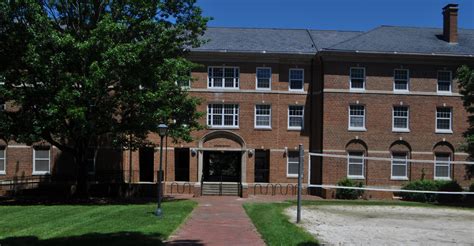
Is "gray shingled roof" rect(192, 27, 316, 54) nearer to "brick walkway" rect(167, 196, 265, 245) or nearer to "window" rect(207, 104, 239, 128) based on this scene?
"window" rect(207, 104, 239, 128)

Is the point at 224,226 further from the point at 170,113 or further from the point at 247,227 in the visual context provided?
the point at 170,113

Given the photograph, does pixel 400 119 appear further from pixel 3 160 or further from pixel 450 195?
pixel 3 160

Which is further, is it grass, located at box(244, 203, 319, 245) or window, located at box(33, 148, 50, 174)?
window, located at box(33, 148, 50, 174)

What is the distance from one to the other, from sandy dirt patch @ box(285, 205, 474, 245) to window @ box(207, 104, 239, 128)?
16352 millimetres

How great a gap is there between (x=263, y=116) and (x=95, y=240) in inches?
1032

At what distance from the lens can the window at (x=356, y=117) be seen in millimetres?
37188

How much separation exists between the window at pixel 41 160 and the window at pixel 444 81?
2811 centimetres

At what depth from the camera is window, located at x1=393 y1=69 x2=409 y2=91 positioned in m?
37.3

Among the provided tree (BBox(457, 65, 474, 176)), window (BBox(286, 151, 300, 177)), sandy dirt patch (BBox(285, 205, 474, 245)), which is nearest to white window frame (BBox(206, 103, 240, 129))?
window (BBox(286, 151, 300, 177))

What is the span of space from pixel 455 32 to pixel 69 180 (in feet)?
97.7

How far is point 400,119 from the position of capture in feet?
123

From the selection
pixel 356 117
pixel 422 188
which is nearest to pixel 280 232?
pixel 422 188

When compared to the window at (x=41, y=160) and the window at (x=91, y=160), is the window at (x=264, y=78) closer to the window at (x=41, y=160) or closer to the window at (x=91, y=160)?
the window at (x=91, y=160)

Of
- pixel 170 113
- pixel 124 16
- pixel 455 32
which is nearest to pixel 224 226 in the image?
pixel 170 113
